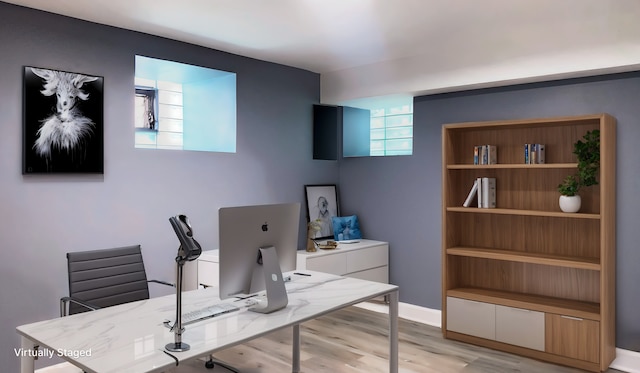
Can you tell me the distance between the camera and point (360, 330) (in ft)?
14.1

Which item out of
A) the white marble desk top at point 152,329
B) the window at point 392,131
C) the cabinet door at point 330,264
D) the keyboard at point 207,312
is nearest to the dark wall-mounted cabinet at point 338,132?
the window at point 392,131

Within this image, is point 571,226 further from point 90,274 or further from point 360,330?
point 90,274

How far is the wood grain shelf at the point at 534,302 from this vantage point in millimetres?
3514

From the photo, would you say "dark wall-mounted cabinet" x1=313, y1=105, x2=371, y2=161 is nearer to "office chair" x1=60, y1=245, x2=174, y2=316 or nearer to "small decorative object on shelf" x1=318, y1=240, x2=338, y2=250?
"small decorative object on shelf" x1=318, y1=240, x2=338, y2=250

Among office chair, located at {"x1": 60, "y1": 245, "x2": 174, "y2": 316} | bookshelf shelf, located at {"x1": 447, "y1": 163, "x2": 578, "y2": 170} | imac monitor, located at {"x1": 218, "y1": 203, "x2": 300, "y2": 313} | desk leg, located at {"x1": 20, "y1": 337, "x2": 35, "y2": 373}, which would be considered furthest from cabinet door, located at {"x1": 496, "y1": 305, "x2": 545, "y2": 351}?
desk leg, located at {"x1": 20, "y1": 337, "x2": 35, "y2": 373}

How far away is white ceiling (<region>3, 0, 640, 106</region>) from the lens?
3.20m

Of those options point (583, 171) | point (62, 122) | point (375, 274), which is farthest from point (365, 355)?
point (62, 122)

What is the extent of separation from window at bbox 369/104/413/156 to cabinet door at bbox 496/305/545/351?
2.03m

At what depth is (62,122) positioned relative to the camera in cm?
338

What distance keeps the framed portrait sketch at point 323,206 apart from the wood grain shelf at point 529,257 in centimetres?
151

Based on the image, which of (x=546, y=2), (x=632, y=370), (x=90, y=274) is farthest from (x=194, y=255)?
(x=632, y=370)

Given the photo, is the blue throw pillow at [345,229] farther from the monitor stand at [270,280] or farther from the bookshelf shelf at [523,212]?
the monitor stand at [270,280]

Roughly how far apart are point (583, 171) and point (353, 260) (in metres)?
2.17

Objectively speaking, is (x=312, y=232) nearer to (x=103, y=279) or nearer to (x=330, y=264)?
(x=330, y=264)
